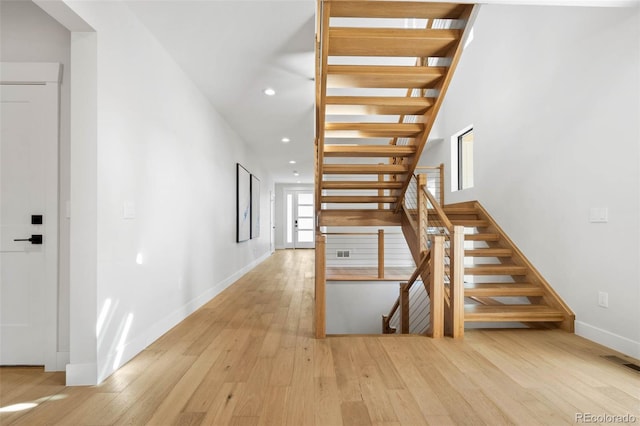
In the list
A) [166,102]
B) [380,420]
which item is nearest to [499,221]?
[380,420]

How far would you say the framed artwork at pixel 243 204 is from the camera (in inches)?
225

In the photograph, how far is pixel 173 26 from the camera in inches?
105

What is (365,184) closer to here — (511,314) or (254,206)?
(511,314)

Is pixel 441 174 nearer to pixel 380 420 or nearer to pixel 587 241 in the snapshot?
pixel 587 241

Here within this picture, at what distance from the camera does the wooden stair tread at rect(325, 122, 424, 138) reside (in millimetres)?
3236

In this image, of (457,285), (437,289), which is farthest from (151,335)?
(457,285)

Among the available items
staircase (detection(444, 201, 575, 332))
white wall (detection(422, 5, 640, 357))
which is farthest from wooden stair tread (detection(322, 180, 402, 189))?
white wall (detection(422, 5, 640, 357))

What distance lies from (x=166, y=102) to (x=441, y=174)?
16.4 feet

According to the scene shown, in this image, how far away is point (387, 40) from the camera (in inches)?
95.0

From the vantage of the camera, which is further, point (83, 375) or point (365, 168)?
point (365, 168)

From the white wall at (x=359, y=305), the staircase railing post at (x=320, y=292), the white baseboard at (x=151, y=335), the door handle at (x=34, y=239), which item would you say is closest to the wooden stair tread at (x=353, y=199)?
the staircase railing post at (x=320, y=292)

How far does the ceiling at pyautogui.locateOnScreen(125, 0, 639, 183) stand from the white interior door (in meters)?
1.02

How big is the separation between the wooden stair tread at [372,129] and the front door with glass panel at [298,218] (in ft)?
29.3

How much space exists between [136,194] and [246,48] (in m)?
1.62
